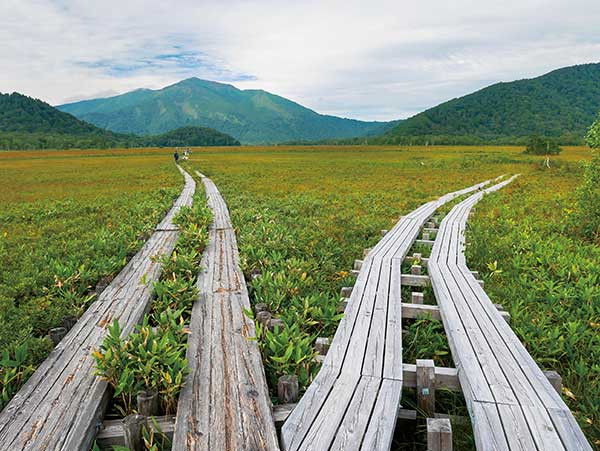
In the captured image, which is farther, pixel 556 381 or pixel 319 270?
pixel 319 270

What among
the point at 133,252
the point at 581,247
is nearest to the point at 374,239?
the point at 581,247

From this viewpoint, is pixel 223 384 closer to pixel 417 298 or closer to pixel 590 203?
pixel 417 298

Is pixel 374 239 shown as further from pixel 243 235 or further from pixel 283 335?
pixel 283 335

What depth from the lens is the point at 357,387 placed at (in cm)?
334

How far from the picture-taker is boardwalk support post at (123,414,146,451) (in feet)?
9.52

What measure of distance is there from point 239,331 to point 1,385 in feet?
8.20

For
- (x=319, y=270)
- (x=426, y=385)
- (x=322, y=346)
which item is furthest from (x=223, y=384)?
(x=319, y=270)

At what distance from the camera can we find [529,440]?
2684 mm

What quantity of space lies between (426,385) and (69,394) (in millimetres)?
3440

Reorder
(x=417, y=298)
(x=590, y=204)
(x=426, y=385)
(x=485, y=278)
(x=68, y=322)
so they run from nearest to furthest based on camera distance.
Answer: (x=426, y=385) → (x=68, y=322) → (x=417, y=298) → (x=485, y=278) → (x=590, y=204)

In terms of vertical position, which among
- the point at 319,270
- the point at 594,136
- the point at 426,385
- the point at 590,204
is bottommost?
the point at 319,270

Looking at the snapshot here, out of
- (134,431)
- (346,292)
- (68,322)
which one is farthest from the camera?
(346,292)

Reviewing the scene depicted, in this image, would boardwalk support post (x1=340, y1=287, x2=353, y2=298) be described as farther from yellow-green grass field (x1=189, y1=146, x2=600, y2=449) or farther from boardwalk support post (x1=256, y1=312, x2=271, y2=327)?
boardwalk support post (x1=256, y1=312, x2=271, y2=327)

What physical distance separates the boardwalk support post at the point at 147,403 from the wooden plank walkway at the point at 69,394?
391mm
